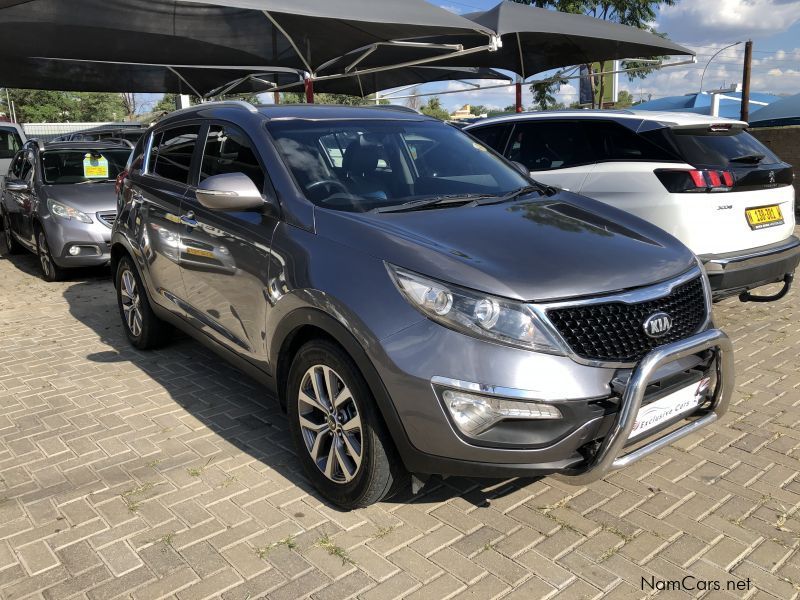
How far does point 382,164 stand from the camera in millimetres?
3631

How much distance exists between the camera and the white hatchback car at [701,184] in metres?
4.77

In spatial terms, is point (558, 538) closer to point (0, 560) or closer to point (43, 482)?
point (0, 560)

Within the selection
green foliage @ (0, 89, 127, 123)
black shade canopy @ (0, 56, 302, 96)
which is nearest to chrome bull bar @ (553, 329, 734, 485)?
black shade canopy @ (0, 56, 302, 96)

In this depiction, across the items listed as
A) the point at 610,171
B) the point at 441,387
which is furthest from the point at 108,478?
the point at 610,171

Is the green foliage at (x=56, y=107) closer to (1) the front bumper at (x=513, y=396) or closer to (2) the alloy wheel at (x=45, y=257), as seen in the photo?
(2) the alloy wheel at (x=45, y=257)

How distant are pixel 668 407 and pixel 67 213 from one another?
7129 mm

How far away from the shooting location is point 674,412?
2.80m

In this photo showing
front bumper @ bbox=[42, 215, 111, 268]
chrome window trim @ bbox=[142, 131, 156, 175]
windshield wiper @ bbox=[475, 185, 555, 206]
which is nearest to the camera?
windshield wiper @ bbox=[475, 185, 555, 206]

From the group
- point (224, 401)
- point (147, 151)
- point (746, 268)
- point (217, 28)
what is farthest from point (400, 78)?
point (224, 401)

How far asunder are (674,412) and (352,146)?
2081 mm

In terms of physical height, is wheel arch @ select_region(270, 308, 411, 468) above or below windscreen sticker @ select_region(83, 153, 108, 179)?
below

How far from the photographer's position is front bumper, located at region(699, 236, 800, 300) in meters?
4.64

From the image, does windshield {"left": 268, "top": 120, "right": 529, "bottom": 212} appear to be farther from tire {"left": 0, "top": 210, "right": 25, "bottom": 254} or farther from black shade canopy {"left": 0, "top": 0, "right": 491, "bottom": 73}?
tire {"left": 0, "top": 210, "right": 25, "bottom": 254}

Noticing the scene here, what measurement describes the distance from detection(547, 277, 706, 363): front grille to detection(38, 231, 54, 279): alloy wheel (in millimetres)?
7199
